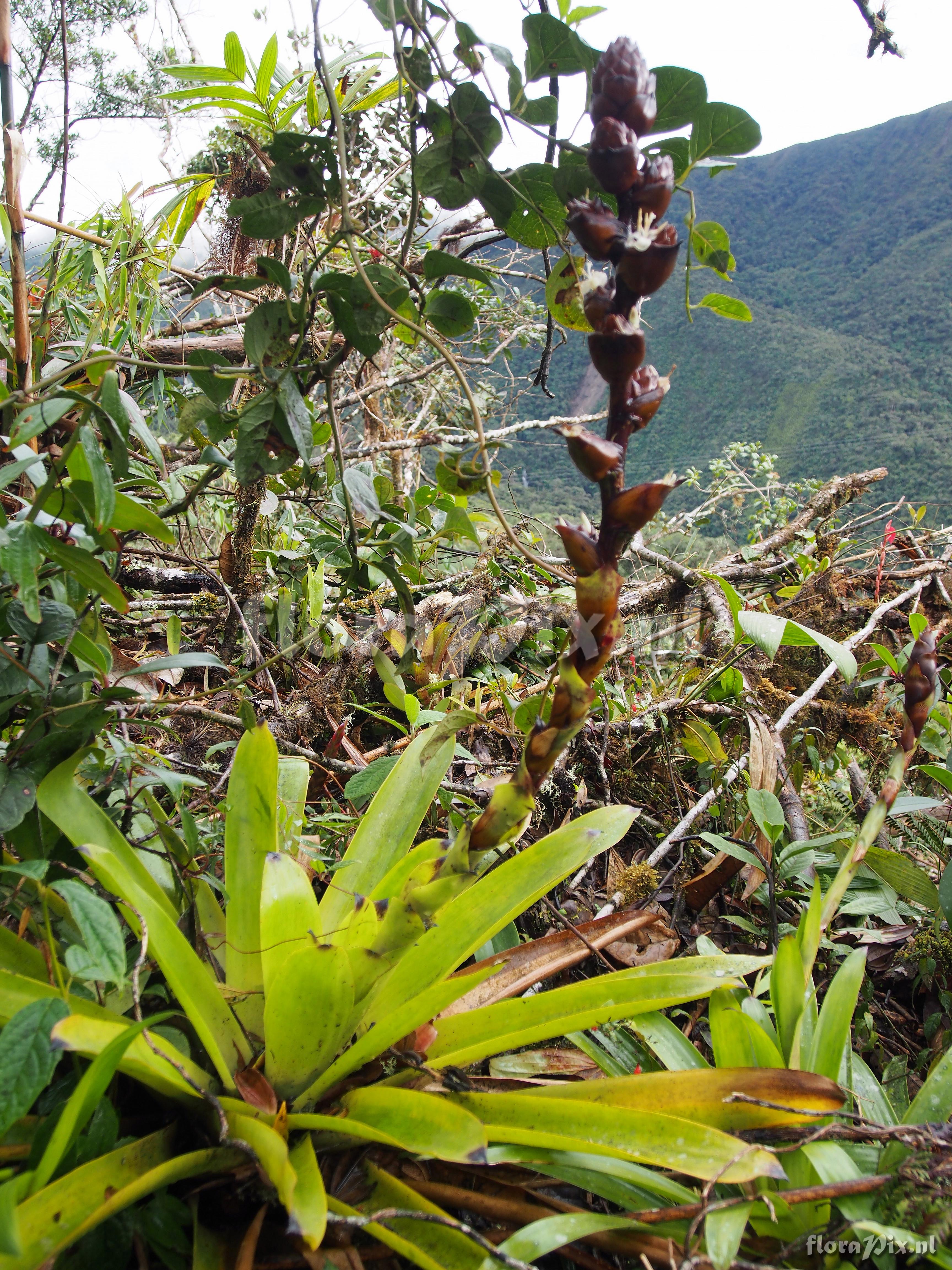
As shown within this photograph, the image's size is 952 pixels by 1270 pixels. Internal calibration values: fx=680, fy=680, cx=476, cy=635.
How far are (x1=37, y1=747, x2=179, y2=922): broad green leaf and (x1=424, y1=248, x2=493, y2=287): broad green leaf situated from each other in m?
0.75

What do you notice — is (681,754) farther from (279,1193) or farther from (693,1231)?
(279,1193)

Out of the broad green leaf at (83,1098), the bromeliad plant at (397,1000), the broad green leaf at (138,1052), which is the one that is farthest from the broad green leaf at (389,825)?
the broad green leaf at (83,1098)

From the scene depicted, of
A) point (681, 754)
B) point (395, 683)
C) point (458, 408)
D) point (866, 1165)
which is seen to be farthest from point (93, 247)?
point (458, 408)

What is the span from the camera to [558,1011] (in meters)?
0.78

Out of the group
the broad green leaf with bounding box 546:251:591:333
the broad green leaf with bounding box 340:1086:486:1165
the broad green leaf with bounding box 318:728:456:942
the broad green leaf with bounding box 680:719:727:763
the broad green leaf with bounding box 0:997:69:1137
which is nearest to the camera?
the broad green leaf with bounding box 0:997:69:1137

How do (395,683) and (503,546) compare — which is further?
(503,546)

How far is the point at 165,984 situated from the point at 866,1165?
2.61 feet

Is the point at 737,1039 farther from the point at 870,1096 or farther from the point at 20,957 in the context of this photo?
the point at 20,957

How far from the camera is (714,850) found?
1.36 meters

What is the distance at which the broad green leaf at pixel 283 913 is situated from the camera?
76 cm

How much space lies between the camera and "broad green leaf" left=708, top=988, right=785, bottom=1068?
2.56 ft

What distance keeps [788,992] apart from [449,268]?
1.01 meters

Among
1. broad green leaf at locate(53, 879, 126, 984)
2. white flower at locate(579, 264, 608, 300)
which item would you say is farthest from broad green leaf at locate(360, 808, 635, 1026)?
white flower at locate(579, 264, 608, 300)

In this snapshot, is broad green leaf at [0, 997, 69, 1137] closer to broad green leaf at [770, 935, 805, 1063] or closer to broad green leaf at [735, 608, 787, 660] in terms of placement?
broad green leaf at [770, 935, 805, 1063]
